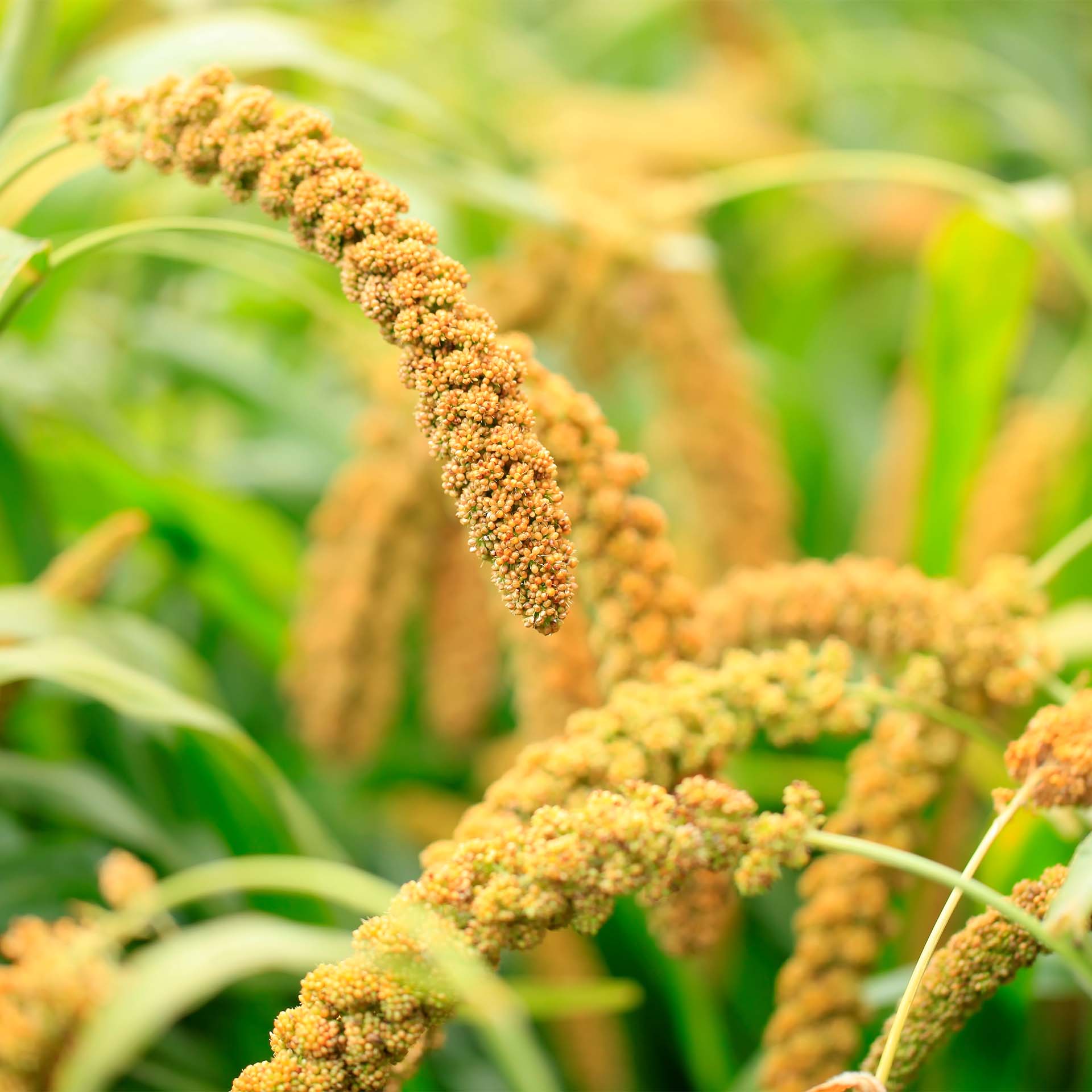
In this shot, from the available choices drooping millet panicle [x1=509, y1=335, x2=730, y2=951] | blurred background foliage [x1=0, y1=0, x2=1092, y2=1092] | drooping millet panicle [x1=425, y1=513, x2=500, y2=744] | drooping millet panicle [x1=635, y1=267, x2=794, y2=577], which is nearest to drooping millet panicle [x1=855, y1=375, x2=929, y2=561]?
blurred background foliage [x1=0, y1=0, x2=1092, y2=1092]

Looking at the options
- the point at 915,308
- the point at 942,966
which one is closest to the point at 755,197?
the point at 915,308

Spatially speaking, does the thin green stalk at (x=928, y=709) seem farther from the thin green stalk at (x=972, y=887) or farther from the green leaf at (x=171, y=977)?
the green leaf at (x=171, y=977)

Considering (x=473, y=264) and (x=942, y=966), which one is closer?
(x=942, y=966)

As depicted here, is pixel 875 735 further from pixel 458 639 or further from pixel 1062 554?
pixel 458 639

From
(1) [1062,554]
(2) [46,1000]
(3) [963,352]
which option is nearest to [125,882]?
(2) [46,1000]

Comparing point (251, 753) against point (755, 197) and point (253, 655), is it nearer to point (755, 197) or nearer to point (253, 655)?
point (253, 655)
